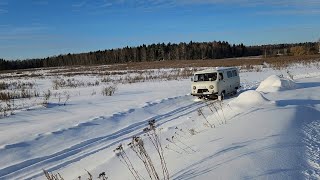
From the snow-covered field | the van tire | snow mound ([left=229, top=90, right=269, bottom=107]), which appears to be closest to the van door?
the van tire

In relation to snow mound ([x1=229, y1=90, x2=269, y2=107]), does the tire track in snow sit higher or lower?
A: lower

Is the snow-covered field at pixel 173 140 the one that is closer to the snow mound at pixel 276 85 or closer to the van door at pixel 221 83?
the van door at pixel 221 83

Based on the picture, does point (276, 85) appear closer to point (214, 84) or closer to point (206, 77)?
point (214, 84)

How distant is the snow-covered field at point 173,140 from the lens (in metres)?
6.04

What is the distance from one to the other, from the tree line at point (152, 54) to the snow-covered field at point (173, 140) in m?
118

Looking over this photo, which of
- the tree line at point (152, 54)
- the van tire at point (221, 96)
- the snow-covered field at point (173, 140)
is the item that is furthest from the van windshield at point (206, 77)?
the tree line at point (152, 54)

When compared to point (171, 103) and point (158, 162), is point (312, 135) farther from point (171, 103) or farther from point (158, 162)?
point (171, 103)

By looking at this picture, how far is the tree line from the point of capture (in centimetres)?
13875

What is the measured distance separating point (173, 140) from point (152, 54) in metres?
137

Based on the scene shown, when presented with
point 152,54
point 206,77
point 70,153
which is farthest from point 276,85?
point 152,54

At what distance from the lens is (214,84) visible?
66.5 ft

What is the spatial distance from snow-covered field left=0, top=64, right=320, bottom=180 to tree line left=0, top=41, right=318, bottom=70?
11834cm

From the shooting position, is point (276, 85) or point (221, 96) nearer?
point (276, 85)

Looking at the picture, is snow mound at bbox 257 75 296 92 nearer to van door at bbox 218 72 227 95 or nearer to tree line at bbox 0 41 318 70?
van door at bbox 218 72 227 95
